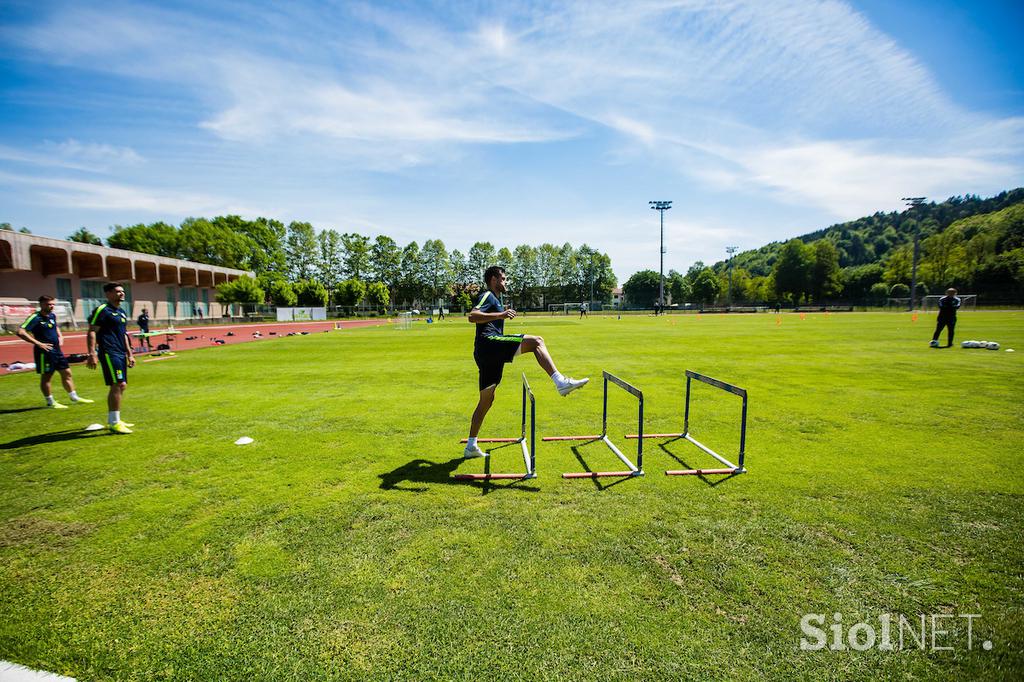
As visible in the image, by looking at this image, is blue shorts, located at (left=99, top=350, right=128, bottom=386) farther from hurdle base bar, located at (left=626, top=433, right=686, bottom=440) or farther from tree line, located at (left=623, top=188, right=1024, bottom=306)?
tree line, located at (left=623, top=188, right=1024, bottom=306)

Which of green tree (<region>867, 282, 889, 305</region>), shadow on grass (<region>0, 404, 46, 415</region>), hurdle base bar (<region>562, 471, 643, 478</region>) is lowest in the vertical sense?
hurdle base bar (<region>562, 471, 643, 478</region>)

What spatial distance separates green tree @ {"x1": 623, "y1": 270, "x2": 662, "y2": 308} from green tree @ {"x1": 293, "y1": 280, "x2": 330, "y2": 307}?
8014 centimetres

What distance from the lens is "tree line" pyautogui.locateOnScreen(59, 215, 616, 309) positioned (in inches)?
2876

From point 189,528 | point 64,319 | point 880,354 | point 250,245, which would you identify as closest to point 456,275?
point 250,245

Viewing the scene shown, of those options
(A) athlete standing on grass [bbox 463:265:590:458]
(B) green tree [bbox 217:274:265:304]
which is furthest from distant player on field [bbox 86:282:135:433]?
(B) green tree [bbox 217:274:265:304]

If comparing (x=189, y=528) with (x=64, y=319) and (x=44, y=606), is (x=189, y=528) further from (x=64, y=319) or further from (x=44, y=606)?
(x=64, y=319)

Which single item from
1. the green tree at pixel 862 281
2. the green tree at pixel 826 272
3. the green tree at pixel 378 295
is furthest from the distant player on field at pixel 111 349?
the green tree at pixel 862 281

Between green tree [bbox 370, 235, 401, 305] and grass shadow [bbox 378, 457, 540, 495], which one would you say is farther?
green tree [bbox 370, 235, 401, 305]

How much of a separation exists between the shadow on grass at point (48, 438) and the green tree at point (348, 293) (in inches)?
2942

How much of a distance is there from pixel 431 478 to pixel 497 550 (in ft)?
6.26

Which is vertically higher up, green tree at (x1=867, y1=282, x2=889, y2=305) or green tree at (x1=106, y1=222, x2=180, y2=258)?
green tree at (x1=106, y1=222, x2=180, y2=258)

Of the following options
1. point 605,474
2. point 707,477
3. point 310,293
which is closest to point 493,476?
point 605,474

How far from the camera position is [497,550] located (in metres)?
3.78

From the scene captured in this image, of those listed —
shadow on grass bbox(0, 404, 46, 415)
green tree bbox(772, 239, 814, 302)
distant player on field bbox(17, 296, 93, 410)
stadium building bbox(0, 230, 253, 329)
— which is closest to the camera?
shadow on grass bbox(0, 404, 46, 415)
